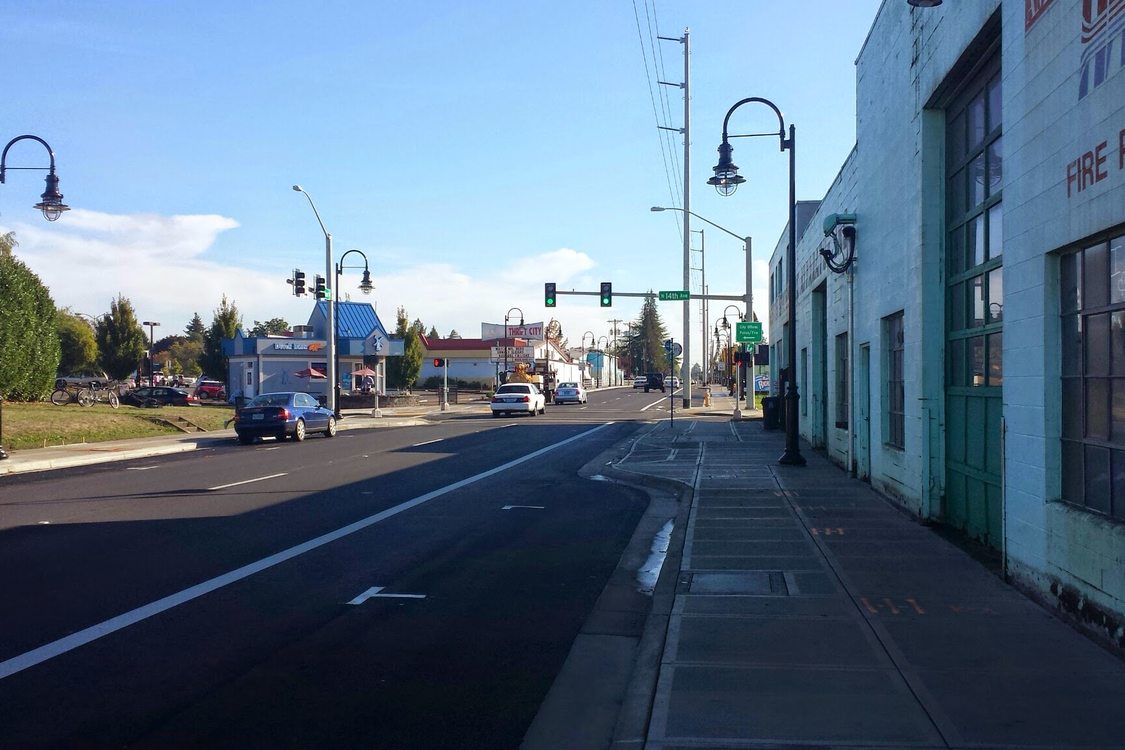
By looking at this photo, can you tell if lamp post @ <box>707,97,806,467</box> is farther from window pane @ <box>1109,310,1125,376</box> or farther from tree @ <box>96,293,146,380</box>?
tree @ <box>96,293,146,380</box>

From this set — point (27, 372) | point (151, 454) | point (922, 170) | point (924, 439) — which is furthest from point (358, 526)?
point (27, 372)

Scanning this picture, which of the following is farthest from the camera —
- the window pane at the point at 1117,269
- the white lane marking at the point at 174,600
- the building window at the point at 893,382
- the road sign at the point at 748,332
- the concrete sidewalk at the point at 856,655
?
the road sign at the point at 748,332

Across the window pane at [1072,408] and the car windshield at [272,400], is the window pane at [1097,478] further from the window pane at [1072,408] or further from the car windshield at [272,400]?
the car windshield at [272,400]

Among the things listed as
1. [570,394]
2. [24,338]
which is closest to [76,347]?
[570,394]

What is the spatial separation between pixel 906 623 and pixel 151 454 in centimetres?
2247

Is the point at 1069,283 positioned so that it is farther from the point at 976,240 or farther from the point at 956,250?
the point at 956,250

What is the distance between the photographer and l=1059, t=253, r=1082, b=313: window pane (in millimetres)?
6728

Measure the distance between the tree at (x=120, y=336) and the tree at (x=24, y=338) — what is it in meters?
28.1

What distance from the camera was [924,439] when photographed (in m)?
11.1

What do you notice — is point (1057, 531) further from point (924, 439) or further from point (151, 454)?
point (151, 454)

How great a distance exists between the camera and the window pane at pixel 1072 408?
22.0 ft

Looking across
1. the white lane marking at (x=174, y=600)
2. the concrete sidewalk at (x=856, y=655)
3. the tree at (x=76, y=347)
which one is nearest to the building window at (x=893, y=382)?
the concrete sidewalk at (x=856, y=655)

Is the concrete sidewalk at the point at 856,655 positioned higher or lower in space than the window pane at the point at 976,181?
lower

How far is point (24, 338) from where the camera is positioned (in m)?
37.4
